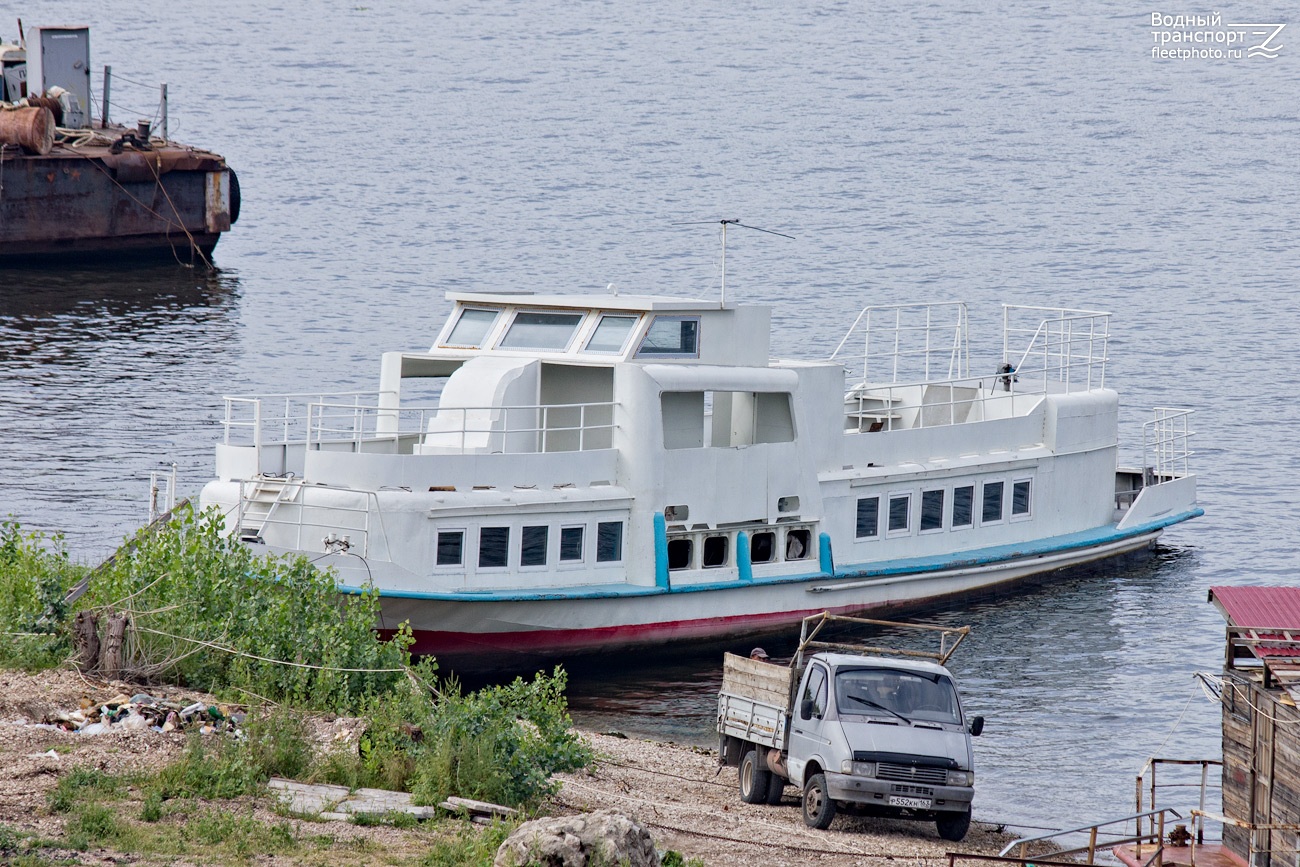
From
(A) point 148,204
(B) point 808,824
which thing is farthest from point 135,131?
(B) point 808,824

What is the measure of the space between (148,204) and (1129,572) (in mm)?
37511

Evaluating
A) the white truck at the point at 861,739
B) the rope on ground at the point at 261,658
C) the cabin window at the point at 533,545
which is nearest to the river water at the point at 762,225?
the cabin window at the point at 533,545

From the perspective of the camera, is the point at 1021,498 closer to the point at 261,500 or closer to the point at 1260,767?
the point at 261,500

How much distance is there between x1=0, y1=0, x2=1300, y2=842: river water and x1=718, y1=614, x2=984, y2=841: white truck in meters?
4.05

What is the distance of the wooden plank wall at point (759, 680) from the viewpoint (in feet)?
62.5

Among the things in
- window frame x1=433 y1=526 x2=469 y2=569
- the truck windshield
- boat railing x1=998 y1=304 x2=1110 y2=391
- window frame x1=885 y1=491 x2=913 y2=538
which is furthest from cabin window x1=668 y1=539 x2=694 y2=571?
boat railing x1=998 y1=304 x2=1110 y2=391

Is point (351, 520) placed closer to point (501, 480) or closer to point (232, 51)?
point (501, 480)

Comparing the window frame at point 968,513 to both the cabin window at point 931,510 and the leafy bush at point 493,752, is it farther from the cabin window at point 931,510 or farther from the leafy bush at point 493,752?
the leafy bush at point 493,752

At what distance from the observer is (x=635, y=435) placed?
84.6 ft

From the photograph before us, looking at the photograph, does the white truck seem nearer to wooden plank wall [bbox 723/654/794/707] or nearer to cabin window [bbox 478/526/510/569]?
wooden plank wall [bbox 723/654/794/707]

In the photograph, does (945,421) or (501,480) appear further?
(945,421)

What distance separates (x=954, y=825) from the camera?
59.9 feet

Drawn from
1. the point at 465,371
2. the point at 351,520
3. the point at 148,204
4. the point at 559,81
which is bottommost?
the point at 351,520

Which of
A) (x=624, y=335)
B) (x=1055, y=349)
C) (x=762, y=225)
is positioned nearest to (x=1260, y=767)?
(x=624, y=335)
